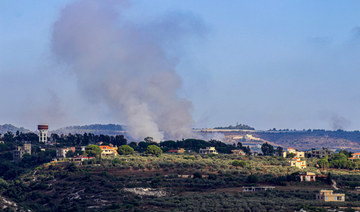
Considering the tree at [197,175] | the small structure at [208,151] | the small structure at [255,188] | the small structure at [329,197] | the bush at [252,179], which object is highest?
the small structure at [208,151]

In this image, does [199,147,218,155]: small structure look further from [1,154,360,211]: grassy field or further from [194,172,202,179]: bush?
[194,172,202,179]: bush

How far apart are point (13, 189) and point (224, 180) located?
1562 inches

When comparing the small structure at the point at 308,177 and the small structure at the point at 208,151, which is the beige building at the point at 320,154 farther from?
the small structure at the point at 308,177

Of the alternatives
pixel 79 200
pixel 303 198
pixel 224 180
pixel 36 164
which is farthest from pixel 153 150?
pixel 303 198

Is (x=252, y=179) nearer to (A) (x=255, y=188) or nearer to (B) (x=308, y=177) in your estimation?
(A) (x=255, y=188)

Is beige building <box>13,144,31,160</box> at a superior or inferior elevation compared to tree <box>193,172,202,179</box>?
superior

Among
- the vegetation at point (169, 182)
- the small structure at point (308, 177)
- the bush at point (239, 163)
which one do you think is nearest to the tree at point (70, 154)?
the vegetation at point (169, 182)

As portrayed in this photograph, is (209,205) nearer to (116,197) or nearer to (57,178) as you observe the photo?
(116,197)

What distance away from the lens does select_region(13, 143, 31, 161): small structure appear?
18035 centimetres

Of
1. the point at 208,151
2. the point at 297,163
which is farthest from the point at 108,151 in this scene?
the point at 297,163

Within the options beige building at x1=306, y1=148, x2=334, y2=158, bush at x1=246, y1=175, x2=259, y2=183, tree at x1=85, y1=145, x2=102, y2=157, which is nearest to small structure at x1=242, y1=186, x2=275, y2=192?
bush at x1=246, y1=175, x2=259, y2=183

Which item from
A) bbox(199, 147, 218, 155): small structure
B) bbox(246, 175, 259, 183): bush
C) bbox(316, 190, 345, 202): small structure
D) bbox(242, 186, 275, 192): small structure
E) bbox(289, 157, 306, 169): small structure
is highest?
bbox(199, 147, 218, 155): small structure

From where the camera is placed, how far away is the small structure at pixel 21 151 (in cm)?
18035

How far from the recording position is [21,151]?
183 meters
